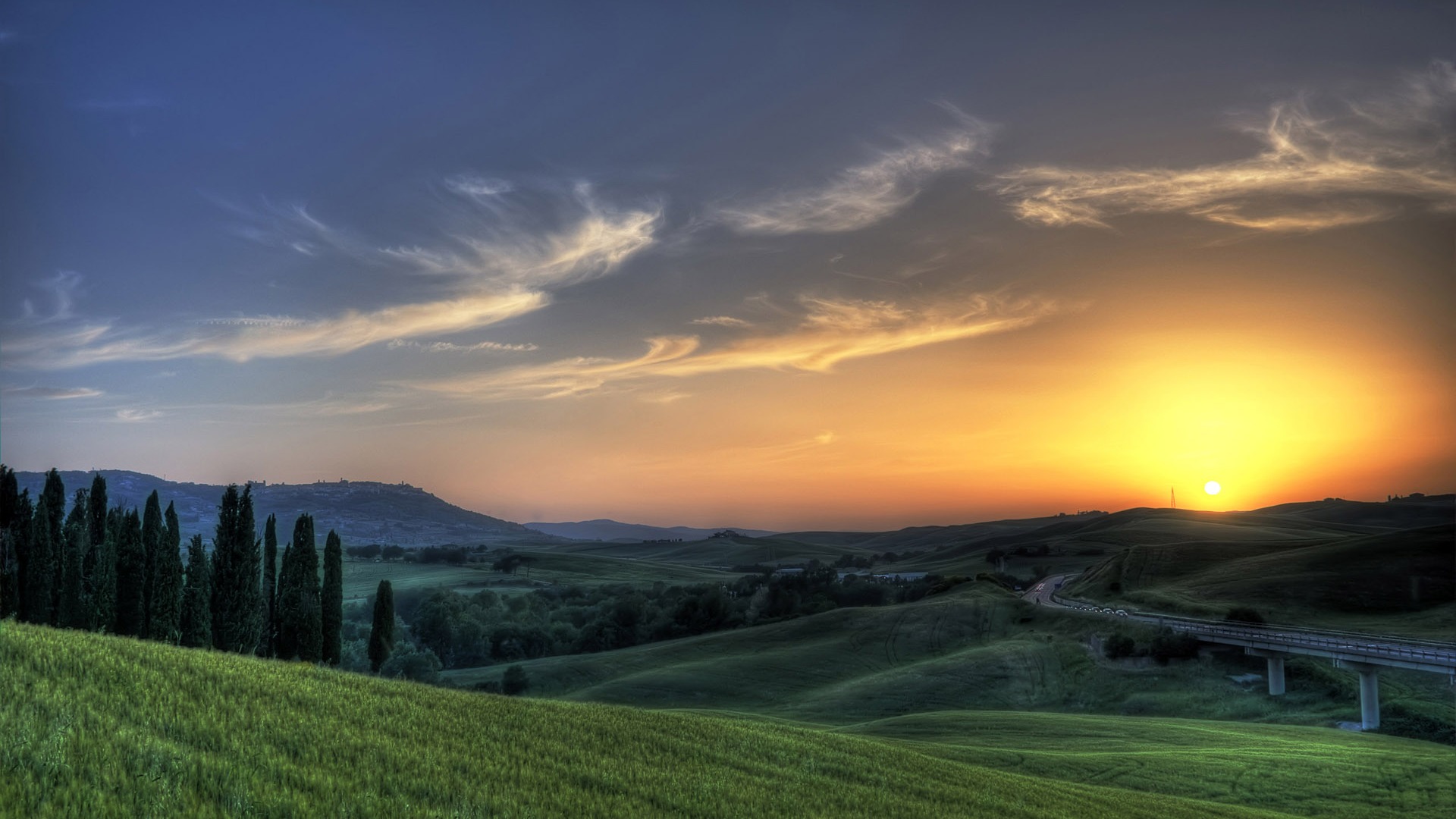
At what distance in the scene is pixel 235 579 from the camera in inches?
2699

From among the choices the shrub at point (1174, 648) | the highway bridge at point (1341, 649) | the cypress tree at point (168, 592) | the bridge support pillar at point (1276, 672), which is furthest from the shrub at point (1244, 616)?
the cypress tree at point (168, 592)

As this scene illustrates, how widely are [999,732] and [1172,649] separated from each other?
45.2 meters

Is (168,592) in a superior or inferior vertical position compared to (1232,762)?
superior

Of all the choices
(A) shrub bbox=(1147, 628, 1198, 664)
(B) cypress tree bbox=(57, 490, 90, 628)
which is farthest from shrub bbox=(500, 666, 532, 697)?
(A) shrub bbox=(1147, 628, 1198, 664)

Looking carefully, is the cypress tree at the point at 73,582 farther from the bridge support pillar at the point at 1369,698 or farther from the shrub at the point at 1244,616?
the shrub at the point at 1244,616

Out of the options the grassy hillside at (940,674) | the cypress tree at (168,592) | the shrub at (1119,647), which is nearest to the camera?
the cypress tree at (168,592)

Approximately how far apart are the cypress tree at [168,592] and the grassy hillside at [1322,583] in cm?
12053

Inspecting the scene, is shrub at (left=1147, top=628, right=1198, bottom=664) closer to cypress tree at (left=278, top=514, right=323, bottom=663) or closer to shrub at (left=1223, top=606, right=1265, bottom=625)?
shrub at (left=1223, top=606, right=1265, bottom=625)

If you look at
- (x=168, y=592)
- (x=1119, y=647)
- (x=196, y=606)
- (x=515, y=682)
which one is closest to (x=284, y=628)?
(x=196, y=606)

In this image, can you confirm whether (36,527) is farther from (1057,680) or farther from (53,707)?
(1057,680)

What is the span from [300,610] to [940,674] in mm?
65294

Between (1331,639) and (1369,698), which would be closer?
(1369,698)

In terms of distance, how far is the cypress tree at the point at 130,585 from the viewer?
215 feet

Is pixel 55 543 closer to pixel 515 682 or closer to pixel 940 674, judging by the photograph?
pixel 515 682
